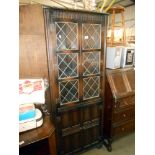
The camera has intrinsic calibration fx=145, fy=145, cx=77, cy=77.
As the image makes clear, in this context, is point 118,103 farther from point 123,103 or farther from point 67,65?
point 67,65

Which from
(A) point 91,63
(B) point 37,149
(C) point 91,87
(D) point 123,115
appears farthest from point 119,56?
(B) point 37,149

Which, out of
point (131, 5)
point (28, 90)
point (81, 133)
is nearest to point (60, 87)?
point (28, 90)

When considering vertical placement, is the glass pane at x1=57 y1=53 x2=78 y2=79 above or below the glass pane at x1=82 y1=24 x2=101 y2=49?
Result: below

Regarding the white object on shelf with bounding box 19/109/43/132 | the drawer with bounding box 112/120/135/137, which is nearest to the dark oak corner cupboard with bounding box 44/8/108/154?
the drawer with bounding box 112/120/135/137

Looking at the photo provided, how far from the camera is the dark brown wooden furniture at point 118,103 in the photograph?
209 centimetres

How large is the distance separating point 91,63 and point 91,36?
13.6 inches

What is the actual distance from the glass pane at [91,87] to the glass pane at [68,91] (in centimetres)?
13

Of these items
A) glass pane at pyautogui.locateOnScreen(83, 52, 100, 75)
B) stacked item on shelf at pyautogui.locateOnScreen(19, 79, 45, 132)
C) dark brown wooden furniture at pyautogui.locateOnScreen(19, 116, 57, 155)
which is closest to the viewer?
dark brown wooden furniture at pyautogui.locateOnScreen(19, 116, 57, 155)

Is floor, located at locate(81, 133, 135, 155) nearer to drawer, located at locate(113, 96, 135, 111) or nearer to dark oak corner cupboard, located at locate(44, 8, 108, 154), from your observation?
dark oak corner cupboard, located at locate(44, 8, 108, 154)

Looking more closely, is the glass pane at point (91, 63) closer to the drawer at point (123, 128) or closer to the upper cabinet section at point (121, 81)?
the upper cabinet section at point (121, 81)

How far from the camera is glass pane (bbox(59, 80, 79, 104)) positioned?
181cm

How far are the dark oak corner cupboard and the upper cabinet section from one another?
6.6 inches

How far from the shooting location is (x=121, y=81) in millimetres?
2219
